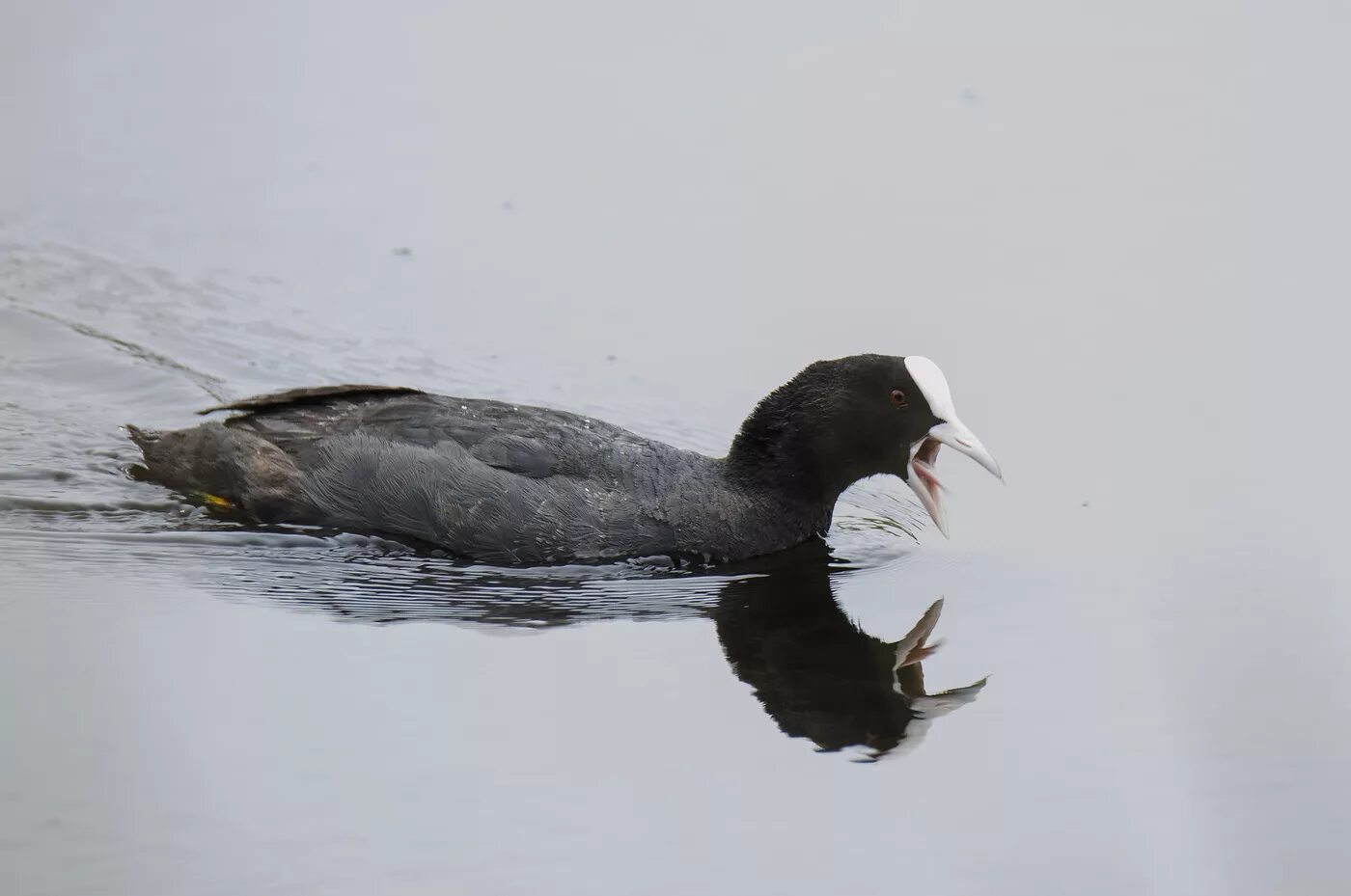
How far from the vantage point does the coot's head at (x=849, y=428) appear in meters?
7.32

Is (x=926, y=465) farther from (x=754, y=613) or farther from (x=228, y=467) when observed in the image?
(x=228, y=467)

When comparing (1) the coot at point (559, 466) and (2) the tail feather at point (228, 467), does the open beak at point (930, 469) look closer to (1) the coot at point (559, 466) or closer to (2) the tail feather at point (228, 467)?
(1) the coot at point (559, 466)

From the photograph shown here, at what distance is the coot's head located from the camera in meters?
7.32

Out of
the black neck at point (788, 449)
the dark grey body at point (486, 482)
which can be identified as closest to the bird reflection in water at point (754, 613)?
the dark grey body at point (486, 482)

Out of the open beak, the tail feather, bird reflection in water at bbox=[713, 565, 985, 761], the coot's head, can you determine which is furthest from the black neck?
the tail feather

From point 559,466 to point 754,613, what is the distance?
1.04 meters

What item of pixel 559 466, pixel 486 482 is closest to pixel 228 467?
pixel 486 482

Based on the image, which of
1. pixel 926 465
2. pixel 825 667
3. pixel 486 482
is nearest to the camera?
pixel 825 667

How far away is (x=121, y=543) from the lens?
711 cm

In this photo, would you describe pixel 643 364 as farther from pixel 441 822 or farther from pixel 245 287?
pixel 441 822

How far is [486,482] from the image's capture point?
712 centimetres

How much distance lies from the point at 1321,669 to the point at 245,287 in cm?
629

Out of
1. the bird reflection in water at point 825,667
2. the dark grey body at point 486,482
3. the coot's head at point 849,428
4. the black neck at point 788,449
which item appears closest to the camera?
the bird reflection in water at point 825,667

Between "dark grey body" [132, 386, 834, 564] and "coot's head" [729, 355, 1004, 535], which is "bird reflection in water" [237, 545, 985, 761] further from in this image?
"coot's head" [729, 355, 1004, 535]
